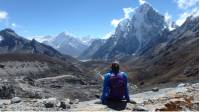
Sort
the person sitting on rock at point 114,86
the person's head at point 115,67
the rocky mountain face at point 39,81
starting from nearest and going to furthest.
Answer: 1. the person's head at point 115,67
2. the person sitting on rock at point 114,86
3. the rocky mountain face at point 39,81

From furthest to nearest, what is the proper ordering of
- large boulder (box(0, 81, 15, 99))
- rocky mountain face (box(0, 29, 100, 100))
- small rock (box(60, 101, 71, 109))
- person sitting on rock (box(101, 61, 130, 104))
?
rocky mountain face (box(0, 29, 100, 100)) → large boulder (box(0, 81, 15, 99)) → person sitting on rock (box(101, 61, 130, 104)) → small rock (box(60, 101, 71, 109))

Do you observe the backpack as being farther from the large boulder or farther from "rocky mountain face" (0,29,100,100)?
the large boulder

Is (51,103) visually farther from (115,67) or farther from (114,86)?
(115,67)

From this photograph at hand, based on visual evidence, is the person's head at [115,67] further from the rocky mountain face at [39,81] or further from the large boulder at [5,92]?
the large boulder at [5,92]

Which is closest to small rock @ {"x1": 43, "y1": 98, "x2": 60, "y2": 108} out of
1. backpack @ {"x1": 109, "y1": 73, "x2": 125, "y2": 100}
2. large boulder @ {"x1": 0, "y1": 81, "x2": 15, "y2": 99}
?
backpack @ {"x1": 109, "y1": 73, "x2": 125, "y2": 100}

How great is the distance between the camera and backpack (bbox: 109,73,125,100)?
61.2ft

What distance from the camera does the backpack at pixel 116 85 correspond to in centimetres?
1864

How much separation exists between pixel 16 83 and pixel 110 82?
5640cm

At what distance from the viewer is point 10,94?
55.2 m

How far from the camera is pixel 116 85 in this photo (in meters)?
18.6

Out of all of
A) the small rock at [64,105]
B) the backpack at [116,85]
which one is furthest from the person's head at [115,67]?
the small rock at [64,105]

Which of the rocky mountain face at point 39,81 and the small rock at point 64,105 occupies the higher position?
the rocky mountain face at point 39,81

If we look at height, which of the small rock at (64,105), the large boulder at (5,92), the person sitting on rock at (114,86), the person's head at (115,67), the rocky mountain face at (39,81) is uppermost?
the rocky mountain face at (39,81)

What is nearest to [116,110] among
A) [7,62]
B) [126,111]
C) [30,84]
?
[126,111]
